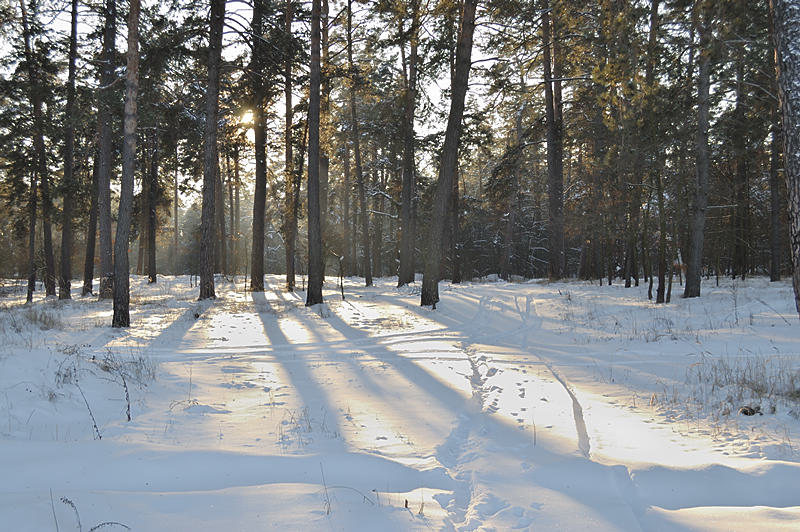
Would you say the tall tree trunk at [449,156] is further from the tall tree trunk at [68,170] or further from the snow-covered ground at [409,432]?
the tall tree trunk at [68,170]

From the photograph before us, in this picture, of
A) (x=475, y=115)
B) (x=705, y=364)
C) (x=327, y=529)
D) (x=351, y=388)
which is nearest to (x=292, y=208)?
(x=475, y=115)

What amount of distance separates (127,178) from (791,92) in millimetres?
11605

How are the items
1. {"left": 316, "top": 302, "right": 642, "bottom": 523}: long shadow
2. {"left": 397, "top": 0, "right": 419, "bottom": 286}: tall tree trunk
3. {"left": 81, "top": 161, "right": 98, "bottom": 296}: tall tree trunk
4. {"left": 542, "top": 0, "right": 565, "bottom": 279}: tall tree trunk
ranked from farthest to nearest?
1. {"left": 542, "top": 0, "right": 565, "bottom": 279}: tall tree trunk
2. {"left": 81, "top": 161, "right": 98, "bottom": 296}: tall tree trunk
3. {"left": 397, "top": 0, "right": 419, "bottom": 286}: tall tree trunk
4. {"left": 316, "top": 302, "right": 642, "bottom": 523}: long shadow

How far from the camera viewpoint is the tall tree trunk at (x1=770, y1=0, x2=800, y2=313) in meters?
4.72

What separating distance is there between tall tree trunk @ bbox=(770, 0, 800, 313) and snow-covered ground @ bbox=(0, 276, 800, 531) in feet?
5.63

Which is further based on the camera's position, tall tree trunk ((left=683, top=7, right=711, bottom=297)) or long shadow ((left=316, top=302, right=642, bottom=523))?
tall tree trunk ((left=683, top=7, right=711, bottom=297))

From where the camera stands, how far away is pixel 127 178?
969 centimetres

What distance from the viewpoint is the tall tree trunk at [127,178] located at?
372 inches

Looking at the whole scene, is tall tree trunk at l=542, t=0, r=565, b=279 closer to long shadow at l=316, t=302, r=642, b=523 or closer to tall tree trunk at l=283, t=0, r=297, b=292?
tall tree trunk at l=283, t=0, r=297, b=292

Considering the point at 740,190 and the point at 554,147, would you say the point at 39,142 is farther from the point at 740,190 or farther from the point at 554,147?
the point at 740,190

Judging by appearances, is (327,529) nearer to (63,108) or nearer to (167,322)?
(167,322)

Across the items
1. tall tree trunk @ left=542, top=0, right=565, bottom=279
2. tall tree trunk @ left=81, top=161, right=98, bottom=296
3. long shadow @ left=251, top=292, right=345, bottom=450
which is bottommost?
long shadow @ left=251, top=292, right=345, bottom=450

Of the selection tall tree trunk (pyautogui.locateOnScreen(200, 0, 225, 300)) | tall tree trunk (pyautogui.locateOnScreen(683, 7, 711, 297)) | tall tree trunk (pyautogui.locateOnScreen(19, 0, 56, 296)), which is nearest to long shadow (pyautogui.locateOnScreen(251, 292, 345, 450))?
tall tree trunk (pyautogui.locateOnScreen(200, 0, 225, 300))

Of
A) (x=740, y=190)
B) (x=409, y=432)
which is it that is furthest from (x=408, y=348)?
(x=740, y=190)
